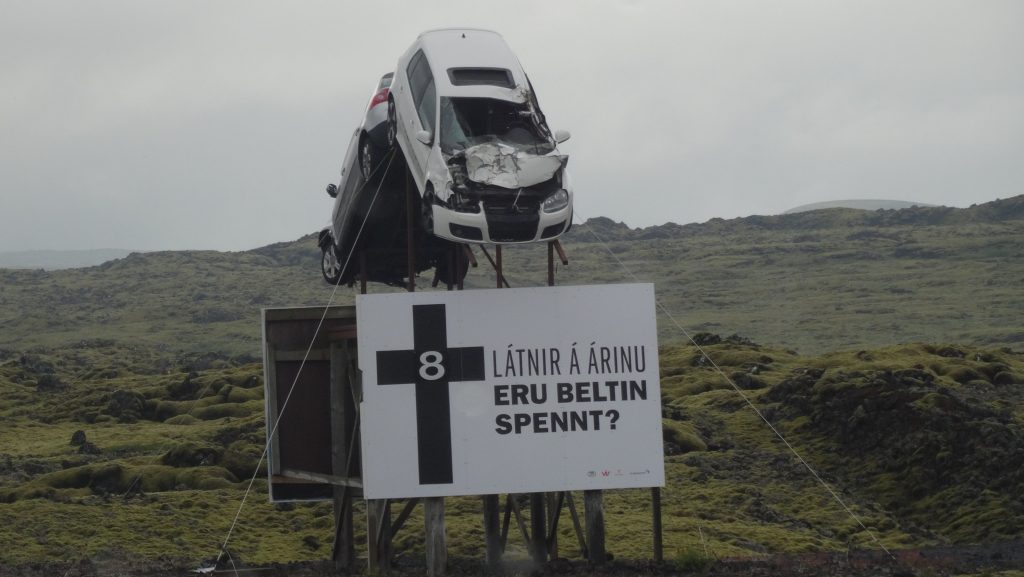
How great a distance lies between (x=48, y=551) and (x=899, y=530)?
22.4 m

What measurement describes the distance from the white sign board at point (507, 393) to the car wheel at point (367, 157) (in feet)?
16.4

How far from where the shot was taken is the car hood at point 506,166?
913 inches

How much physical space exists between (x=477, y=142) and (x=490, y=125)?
0.88 meters

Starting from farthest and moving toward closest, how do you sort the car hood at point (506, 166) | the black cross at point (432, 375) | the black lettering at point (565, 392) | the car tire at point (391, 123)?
the car tire at point (391, 123)
the black lettering at point (565, 392)
the black cross at point (432, 375)
the car hood at point (506, 166)

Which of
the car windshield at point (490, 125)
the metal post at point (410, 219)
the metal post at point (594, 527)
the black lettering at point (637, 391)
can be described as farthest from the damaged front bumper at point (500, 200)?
the metal post at point (594, 527)

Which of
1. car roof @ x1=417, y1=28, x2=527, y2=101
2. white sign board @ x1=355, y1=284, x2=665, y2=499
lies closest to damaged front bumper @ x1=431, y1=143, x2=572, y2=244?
car roof @ x1=417, y1=28, x2=527, y2=101

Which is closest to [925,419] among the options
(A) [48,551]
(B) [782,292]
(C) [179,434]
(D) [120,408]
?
(A) [48,551]

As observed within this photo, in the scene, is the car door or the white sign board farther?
the car door

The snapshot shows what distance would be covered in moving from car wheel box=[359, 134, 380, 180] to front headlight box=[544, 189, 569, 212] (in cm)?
589

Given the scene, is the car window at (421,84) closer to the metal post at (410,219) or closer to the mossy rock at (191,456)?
the metal post at (410,219)

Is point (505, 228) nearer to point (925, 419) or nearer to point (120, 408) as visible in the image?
point (925, 419)

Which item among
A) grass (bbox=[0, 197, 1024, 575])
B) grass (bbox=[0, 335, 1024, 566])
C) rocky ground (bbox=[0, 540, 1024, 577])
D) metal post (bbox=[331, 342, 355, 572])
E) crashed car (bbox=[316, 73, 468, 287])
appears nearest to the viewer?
rocky ground (bbox=[0, 540, 1024, 577])

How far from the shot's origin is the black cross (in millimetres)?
24125

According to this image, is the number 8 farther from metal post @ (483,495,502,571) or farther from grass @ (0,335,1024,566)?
metal post @ (483,495,502,571)
